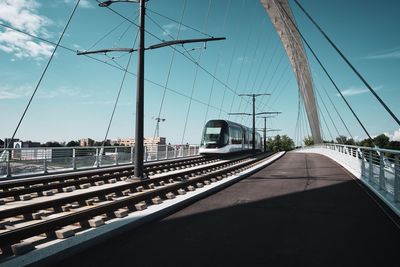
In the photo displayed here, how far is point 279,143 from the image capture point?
16125cm

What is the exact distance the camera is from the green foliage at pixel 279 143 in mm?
151450

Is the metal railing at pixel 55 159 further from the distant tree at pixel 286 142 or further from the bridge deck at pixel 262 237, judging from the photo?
the distant tree at pixel 286 142

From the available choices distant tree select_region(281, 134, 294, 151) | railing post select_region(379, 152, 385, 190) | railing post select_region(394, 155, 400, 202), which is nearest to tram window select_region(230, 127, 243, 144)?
railing post select_region(379, 152, 385, 190)

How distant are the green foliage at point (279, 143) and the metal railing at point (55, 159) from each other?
128 m

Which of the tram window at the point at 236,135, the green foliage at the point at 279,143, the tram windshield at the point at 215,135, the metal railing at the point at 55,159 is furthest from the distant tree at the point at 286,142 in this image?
the metal railing at the point at 55,159

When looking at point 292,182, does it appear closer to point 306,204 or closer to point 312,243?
point 306,204

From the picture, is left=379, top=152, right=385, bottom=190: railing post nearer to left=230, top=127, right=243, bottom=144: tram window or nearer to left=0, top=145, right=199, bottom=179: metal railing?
left=0, top=145, right=199, bottom=179: metal railing

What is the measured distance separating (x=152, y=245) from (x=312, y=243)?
2.37 meters

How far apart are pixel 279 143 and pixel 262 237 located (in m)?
160

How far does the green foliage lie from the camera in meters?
151

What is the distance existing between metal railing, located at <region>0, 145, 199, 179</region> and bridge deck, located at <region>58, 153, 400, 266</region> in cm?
938

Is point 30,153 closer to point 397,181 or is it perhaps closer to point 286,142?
point 397,181

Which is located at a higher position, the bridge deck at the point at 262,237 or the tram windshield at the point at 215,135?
the tram windshield at the point at 215,135

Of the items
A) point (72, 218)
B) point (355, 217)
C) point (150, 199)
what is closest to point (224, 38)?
point (150, 199)
